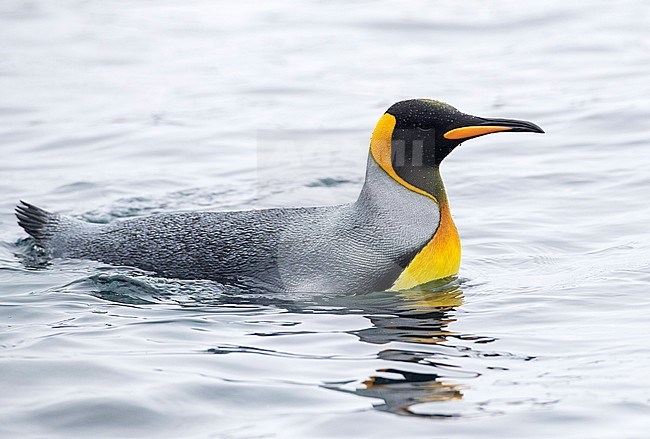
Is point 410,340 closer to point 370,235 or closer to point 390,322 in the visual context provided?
point 390,322

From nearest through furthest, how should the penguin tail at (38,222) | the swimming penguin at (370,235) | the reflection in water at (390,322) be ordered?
the reflection in water at (390,322) → the swimming penguin at (370,235) → the penguin tail at (38,222)

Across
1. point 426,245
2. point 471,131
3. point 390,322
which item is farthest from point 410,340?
point 471,131

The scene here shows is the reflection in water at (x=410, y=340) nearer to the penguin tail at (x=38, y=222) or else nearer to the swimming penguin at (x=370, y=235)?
the swimming penguin at (x=370, y=235)

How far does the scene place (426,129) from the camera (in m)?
8.08

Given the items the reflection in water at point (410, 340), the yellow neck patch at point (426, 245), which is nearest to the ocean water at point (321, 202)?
the reflection in water at point (410, 340)

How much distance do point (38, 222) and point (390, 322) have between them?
312 centimetres

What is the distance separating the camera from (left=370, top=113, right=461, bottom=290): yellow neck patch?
7973 millimetres

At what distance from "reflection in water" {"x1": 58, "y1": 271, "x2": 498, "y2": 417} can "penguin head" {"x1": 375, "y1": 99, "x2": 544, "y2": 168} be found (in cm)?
84

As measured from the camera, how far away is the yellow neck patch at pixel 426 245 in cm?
797

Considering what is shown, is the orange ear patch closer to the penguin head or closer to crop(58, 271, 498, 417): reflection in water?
the penguin head

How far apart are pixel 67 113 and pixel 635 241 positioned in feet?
26.7

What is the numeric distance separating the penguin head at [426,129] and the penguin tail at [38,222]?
2.63 m

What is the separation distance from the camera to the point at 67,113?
15.3 meters

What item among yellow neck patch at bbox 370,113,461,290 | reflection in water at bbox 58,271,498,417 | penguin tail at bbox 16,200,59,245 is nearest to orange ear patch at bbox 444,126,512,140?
yellow neck patch at bbox 370,113,461,290
